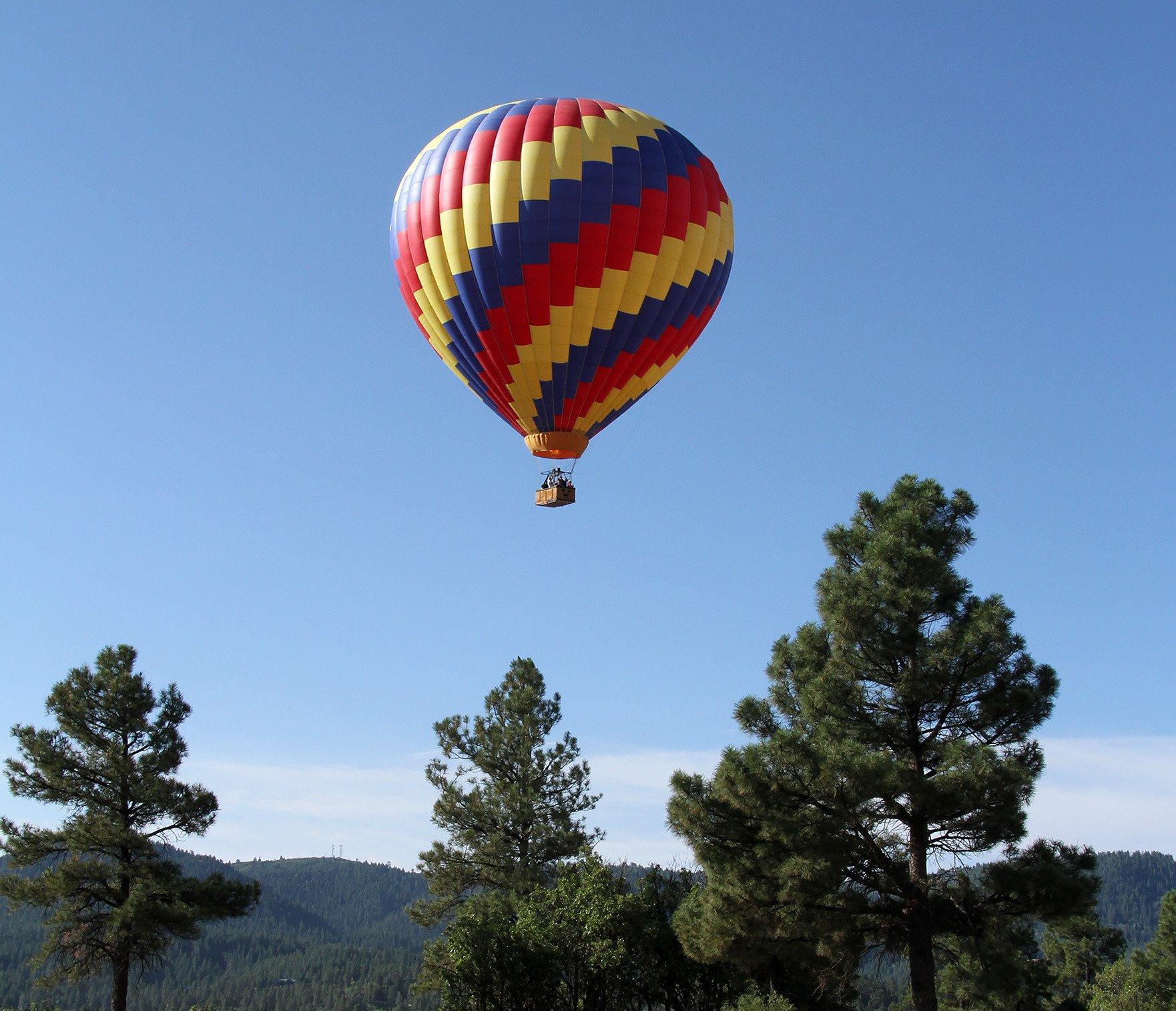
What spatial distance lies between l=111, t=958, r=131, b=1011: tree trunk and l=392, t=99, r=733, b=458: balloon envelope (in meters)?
15.9

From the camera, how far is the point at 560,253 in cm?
3048

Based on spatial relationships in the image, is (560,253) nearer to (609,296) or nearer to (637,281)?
(609,296)

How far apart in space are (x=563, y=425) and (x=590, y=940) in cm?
1308

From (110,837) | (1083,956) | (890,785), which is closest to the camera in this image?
(890,785)

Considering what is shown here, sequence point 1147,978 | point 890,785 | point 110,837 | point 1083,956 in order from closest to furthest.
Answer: point 890,785, point 110,837, point 1147,978, point 1083,956

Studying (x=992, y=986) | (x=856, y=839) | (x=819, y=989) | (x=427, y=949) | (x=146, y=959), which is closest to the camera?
(x=992, y=986)

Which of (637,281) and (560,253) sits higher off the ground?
(560,253)

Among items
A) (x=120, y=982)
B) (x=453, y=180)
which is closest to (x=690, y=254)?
(x=453, y=180)

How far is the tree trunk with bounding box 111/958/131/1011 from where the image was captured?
27.5 m

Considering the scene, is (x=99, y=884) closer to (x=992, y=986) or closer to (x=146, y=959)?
(x=146, y=959)

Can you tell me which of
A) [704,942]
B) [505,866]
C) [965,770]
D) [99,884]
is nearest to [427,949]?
[505,866]

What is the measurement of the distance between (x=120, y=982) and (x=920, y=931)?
18252 millimetres

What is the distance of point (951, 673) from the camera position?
22.8 m

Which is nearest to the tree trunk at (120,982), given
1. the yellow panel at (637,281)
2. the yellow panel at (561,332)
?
the yellow panel at (561,332)
